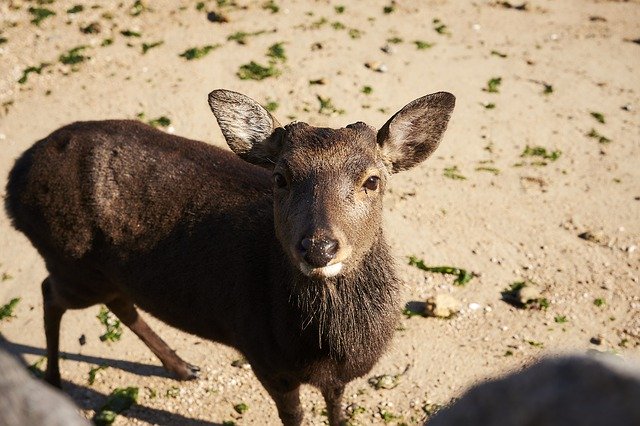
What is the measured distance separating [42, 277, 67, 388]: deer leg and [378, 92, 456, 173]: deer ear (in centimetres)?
452

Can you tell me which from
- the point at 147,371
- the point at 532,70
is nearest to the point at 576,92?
the point at 532,70

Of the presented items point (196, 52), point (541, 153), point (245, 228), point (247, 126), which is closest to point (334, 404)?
point (245, 228)

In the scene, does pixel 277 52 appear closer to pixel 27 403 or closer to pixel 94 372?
pixel 94 372

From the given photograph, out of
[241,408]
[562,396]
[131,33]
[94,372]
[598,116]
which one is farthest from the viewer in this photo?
[131,33]

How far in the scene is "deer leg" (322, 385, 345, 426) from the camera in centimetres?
601

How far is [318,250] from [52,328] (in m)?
4.64

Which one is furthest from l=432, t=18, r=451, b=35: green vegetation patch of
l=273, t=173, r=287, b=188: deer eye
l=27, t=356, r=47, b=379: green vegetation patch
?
l=27, t=356, r=47, b=379: green vegetation patch

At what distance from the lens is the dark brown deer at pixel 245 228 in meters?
5.15

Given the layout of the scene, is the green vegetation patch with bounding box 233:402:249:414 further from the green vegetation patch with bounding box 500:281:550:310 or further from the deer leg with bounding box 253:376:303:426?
the green vegetation patch with bounding box 500:281:550:310

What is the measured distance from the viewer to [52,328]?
7379 millimetres

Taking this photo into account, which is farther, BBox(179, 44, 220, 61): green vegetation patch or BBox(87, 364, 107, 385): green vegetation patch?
BBox(179, 44, 220, 61): green vegetation patch

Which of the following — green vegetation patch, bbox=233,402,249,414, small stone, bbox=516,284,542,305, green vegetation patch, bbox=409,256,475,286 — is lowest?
green vegetation patch, bbox=233,402,249,414

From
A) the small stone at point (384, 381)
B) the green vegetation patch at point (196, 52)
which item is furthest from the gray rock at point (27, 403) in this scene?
the green vegetation patch at point (196, 52)

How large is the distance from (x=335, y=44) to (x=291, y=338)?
→ 30.8ft
